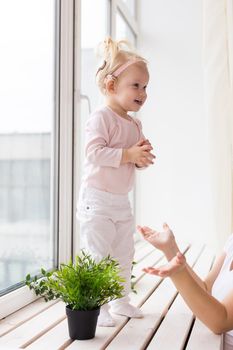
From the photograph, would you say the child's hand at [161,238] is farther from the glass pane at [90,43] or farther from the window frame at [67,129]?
the glass pane at [90,43]

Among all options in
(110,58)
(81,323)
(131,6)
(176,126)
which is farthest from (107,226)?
(131,6)

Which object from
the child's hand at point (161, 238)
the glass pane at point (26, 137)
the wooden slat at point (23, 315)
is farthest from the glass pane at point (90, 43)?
the child's hand at point (161, 238)

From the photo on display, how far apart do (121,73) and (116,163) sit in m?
0.31

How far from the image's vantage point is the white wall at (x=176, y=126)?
3334 mm

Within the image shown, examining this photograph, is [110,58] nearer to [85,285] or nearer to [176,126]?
[85,285]

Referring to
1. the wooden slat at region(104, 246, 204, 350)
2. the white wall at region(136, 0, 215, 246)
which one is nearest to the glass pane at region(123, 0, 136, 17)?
the white wall at region(136, 0, 215, 246)

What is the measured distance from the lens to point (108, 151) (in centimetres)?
148

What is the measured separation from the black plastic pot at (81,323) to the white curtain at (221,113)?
3.73 feet

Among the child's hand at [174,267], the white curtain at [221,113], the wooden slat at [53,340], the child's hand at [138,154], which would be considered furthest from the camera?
the white curtain at [221,113]

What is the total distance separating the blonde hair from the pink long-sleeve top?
112 mm

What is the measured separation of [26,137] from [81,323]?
2.35 ft

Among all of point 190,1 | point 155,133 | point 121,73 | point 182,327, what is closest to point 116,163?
point 121,73

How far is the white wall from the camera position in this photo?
3334 mm

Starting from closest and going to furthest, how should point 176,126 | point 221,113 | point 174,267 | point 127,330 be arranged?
point 174,267, point 127,330, point 221,113, point 176,126
